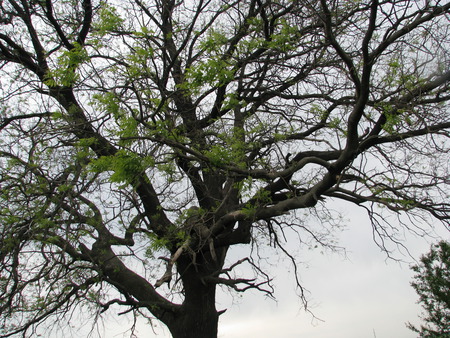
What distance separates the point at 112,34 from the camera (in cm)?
734

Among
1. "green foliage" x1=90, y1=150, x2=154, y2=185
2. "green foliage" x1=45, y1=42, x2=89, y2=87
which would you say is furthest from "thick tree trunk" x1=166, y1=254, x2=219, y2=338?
"green foliage" x1=45, y1=42, x2=89, y2=87

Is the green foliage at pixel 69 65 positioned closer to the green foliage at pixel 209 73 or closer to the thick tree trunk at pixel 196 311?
the green foliage at pixel 209 73

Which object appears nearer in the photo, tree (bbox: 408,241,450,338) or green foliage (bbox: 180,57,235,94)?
green foliage (bbox: 180,57,235,94)

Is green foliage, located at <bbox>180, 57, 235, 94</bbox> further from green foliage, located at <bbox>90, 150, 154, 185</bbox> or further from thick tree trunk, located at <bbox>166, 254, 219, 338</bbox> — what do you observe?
thick tree trunk, located at <bbox>166, 254, 219, 338</bbox>

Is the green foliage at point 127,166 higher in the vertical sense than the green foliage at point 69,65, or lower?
lower

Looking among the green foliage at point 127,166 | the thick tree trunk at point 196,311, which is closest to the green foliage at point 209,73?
the green foliage at point 127,166

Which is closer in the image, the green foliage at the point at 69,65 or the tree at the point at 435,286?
the green foliage at the point at 69,65

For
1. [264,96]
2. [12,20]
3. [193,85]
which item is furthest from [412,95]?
[12,20]

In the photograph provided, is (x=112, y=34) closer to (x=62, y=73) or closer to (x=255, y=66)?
(x=62, y=73)

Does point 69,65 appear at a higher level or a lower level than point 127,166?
higher

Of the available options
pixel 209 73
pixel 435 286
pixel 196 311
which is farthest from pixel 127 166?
pixel 435 286

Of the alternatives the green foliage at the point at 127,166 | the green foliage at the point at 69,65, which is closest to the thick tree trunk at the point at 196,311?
the green foliage at the point at 127,166

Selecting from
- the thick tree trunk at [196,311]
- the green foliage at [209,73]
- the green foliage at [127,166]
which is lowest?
the thick tree trunk at [196,311]

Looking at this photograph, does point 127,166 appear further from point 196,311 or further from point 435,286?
point 435,286
